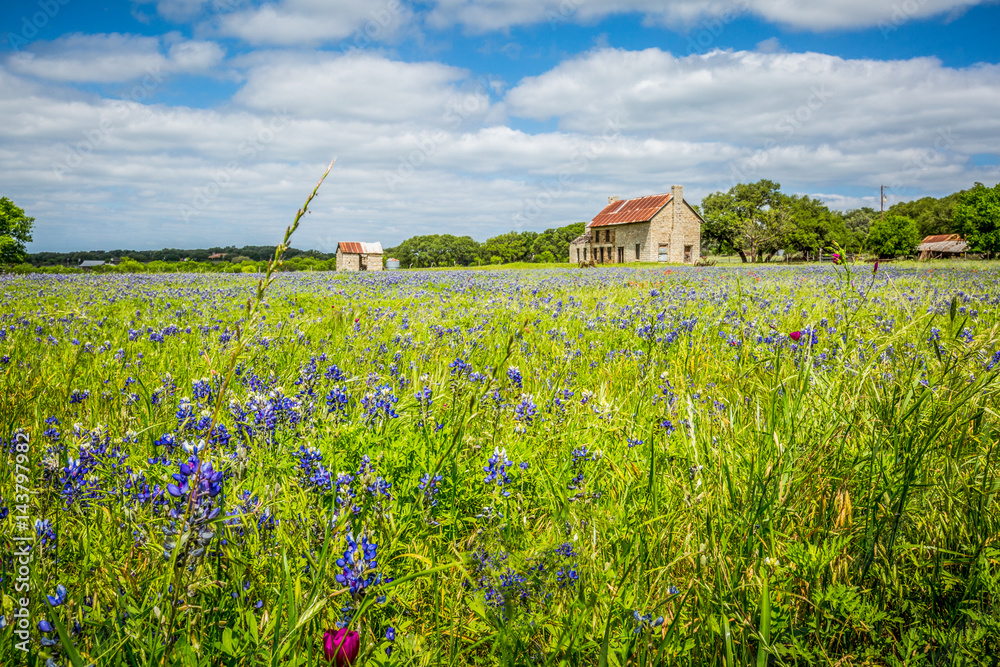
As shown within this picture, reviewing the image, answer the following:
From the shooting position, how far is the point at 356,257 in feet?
341

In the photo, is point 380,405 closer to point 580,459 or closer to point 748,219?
point 580,459

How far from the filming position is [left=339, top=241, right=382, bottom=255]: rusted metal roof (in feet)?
339

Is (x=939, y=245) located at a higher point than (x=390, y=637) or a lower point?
higher

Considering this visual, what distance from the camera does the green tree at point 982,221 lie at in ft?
208

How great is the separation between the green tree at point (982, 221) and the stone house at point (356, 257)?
299ft

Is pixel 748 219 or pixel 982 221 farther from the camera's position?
pixel 748 219

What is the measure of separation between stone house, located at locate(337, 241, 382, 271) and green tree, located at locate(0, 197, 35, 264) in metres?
49.5

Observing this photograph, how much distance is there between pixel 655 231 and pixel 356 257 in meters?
64.9

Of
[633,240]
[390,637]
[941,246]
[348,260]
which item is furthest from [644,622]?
[941,246]

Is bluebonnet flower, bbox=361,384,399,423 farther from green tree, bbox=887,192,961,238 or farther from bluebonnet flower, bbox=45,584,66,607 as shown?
green tree, bbox=887,192,961,238

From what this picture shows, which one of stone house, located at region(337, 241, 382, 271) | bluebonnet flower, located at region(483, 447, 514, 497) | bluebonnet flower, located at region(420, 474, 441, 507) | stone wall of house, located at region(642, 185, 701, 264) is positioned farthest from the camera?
stone house, located at region(337, 241, 382, 271)

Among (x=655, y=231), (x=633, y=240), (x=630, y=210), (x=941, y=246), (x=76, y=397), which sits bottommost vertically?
(x=76, y=397)

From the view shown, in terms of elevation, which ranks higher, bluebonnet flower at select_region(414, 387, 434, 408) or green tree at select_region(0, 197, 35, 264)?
green tree at select_region(0, 197, 35, 264)

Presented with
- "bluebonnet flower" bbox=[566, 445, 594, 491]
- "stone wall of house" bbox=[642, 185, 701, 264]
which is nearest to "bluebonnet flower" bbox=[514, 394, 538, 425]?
"bluebonnet flower" bbox=[566, 445, 594, 491]
